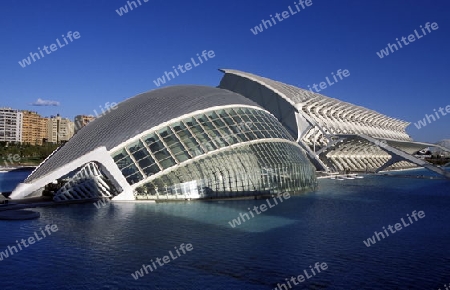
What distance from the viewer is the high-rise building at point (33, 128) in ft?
603

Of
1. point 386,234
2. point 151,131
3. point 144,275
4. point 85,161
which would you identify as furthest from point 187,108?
point 144,275

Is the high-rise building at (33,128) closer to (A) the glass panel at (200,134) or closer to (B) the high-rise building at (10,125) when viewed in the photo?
(B) the high-rise building at (10,125)

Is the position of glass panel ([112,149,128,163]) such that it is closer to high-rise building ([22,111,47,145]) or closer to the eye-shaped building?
the eye-shaped building

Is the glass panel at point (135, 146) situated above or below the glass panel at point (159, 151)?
above

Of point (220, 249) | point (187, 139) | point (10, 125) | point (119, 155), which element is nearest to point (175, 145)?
point (187, 139)

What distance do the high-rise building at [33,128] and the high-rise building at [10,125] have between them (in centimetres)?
367

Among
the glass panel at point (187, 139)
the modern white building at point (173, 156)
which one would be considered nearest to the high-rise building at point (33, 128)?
the modern white building at point (173, 156)

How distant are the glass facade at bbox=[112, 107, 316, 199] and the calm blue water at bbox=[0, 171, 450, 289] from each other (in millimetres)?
3032

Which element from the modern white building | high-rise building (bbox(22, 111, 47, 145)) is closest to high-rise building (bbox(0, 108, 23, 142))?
high-rise building (bbox(22, 111, 47, 145))

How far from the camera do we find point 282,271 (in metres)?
13.9

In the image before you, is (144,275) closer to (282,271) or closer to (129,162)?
(282,271)

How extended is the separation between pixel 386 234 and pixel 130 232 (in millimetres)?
11787

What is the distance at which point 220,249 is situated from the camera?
16.5 metres

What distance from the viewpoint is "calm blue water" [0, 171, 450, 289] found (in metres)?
13.0
